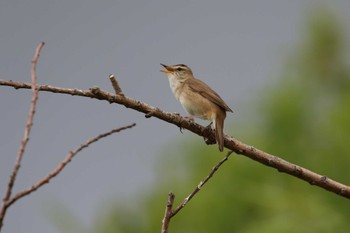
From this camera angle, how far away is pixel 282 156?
23297mm

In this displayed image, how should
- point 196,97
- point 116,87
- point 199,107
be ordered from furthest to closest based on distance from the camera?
point 196,97 < point 199,107 < point 116,87

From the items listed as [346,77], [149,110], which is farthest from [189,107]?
[346,77]

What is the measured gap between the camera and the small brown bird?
15.9ft

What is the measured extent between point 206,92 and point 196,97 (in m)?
0.07

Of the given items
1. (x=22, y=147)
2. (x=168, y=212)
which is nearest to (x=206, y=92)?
(x=168, y=212)

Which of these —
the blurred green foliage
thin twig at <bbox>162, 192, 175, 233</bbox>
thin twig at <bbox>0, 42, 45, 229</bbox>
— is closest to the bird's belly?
thin twig at <bbox>162, 192, 175, 233</bbox>

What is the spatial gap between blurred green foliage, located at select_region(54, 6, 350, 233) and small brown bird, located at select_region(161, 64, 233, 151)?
13.8 meters

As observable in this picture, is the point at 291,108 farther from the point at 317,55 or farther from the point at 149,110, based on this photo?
the point at 149,110

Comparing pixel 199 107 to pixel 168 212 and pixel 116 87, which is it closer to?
pixel 116 87

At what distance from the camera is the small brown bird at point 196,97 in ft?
15.9

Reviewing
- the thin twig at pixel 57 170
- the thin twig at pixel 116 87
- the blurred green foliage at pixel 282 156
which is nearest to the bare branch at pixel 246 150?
the thin twig at pixel 116 87

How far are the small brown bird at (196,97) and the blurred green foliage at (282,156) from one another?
1377 cm

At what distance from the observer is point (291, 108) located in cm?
2445

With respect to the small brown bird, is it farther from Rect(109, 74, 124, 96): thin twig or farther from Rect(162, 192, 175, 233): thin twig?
Rect(162, 192, 175, 233): thin twig
